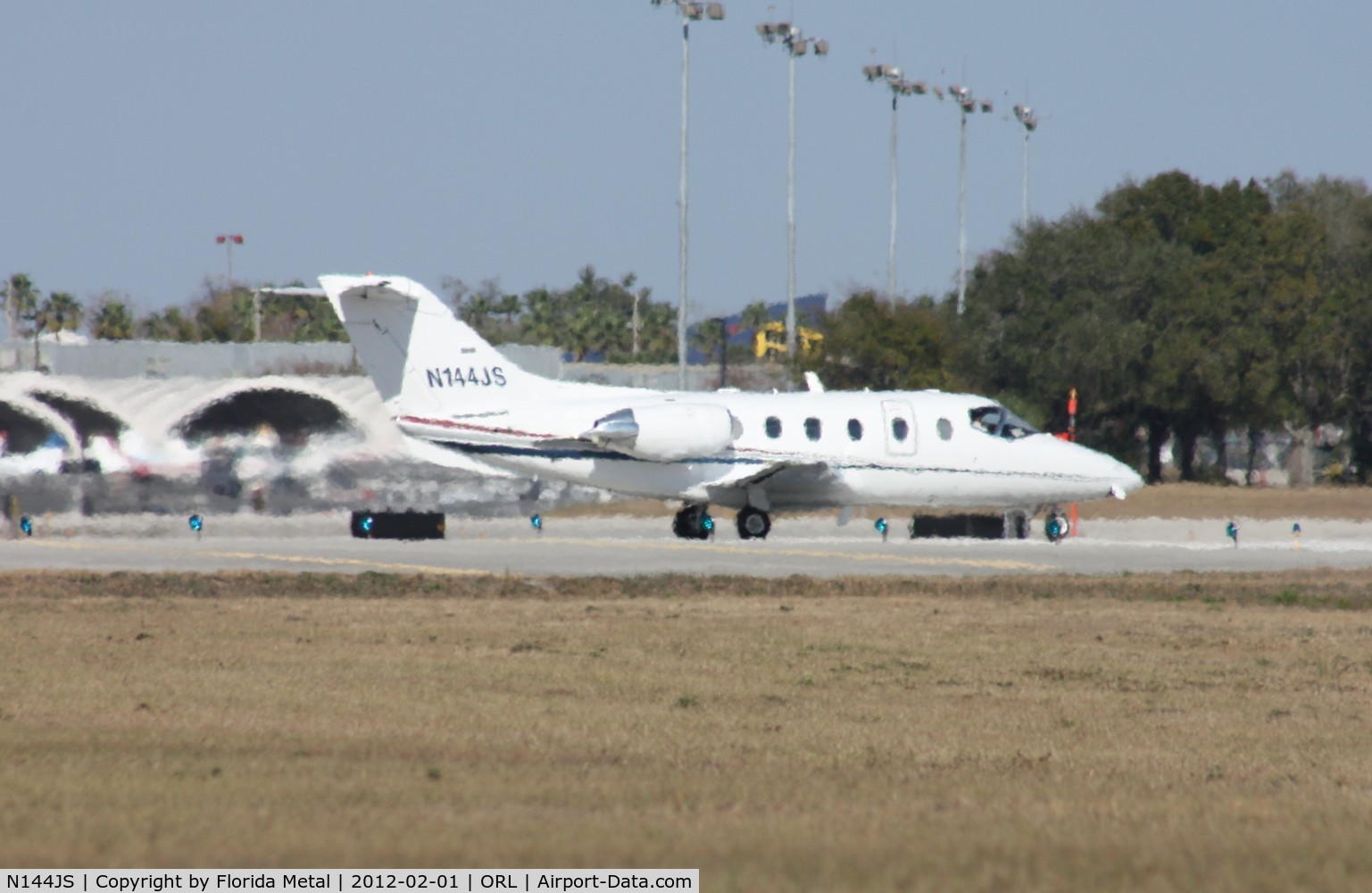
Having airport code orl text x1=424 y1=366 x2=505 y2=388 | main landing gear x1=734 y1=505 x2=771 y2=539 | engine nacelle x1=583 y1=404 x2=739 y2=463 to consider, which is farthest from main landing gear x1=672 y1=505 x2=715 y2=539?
airport code orl text x1=424 y1=366 x2=505 y2=388

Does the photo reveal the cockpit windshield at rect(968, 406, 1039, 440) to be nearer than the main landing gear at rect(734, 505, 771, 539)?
Yes

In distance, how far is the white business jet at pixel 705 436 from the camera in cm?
3478

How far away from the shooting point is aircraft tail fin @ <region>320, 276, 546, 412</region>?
34.7 meters

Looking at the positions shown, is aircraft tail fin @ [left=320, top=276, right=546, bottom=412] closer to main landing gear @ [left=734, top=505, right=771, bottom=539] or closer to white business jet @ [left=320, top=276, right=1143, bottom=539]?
white business jet @ [left=320, top=276, right=1143, bottom=539]

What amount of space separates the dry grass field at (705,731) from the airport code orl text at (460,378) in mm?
8872

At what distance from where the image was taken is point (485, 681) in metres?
16.3

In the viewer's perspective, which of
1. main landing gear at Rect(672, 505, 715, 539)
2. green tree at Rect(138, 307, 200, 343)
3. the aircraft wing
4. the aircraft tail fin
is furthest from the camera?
green tree at Rect(138, 307, 200, 343)

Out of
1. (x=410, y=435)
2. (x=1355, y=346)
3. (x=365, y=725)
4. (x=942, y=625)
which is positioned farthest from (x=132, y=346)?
(x=365, y=725)

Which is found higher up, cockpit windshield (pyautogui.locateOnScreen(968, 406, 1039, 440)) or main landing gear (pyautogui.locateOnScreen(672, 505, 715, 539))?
cockpit windshield (pyautogui.locateOnScreen(968, 406, 1039, 440))

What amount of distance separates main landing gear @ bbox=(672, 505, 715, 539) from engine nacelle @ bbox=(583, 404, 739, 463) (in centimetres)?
318

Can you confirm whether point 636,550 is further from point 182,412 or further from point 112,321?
point 112,321

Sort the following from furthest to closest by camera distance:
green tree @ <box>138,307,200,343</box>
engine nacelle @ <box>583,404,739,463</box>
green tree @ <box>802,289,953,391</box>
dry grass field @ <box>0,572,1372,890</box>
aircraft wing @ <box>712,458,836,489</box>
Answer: green tree @ <box>138,307,200,343</box>
green tree @ <box>802,289,953,391</box>
aircraft wing @ <box>712,458,836,489</box>
engine nacelle @ <box>583,404,739,463</box>
dry grass field @ <box>0,572,1372,890</box>

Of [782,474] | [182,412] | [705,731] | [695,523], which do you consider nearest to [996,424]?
[782,474]
